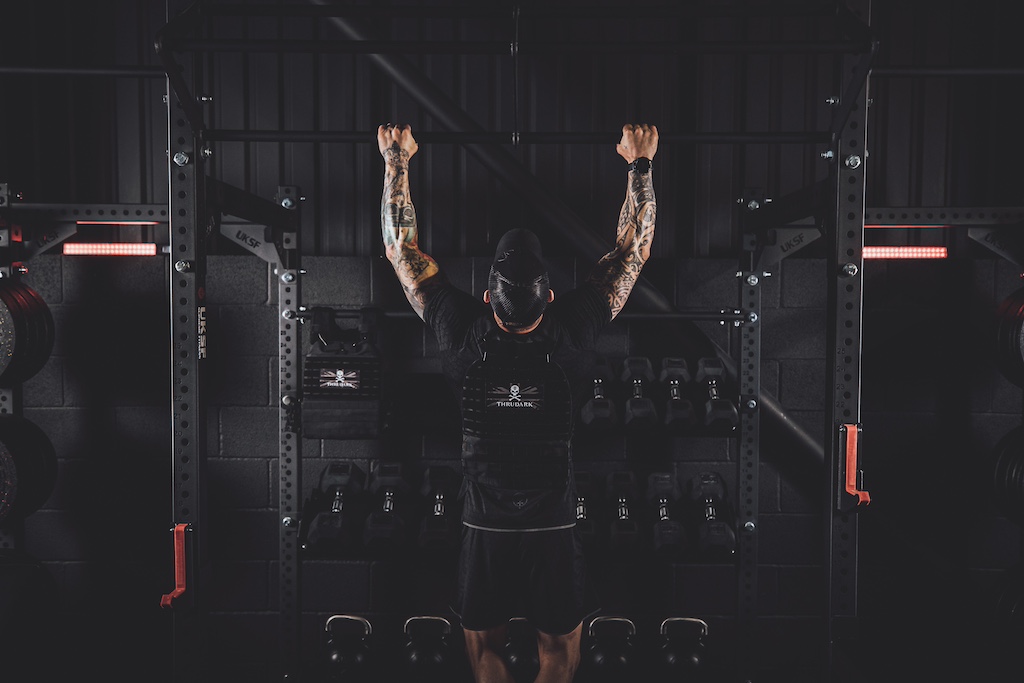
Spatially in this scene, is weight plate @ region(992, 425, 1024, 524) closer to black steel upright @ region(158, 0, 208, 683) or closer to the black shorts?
the black shorts

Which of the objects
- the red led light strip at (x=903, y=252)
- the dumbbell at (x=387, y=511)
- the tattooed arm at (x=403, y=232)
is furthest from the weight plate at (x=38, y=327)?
the red led light strip at (x=903, y=252)

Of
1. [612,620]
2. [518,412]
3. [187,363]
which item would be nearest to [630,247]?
[518,412]

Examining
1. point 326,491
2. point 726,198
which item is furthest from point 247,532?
point 726,198

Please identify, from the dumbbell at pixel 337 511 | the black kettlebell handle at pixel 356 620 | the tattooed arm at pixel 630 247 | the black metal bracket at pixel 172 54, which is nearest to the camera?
the black metal bracket at pixel 172 54

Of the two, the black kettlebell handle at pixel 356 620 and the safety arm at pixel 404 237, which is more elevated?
the safety arm at pixel 404 237

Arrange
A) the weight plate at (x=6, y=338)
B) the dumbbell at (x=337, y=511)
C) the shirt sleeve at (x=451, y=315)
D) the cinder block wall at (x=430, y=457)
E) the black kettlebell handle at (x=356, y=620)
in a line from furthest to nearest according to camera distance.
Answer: the cinder block wall at (x=430, y=457)
the black kettlebell handle at (x=356, y=620)
the weight plate at (x=6, y=338)
the dumbbell at (x=337, y=511)
the shirt sleeve at (x=451, y=315)

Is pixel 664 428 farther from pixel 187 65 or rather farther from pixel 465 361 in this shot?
pixel 187 65

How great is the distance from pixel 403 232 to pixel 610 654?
2.01 m

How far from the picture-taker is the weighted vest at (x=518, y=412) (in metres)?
2.21

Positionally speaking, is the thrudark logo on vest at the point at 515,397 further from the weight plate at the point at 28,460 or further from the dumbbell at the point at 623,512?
the weight plate at the point at 28,460

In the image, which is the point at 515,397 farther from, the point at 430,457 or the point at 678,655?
the point at 678,655

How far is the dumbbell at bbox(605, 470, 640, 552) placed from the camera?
2.68 meters

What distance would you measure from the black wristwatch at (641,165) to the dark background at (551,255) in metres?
0.93

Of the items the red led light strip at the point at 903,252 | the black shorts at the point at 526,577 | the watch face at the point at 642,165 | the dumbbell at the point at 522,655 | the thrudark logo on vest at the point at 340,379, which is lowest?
the dumbbell at the point at 522,655
